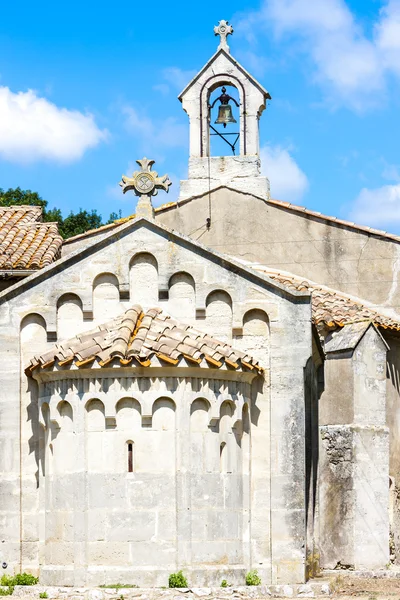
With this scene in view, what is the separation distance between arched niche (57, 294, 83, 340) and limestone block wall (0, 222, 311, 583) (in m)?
0.02

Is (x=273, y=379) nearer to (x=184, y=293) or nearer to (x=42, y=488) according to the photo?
(x=184, y=293)

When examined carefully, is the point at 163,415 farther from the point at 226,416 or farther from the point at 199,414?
the point at 226,416

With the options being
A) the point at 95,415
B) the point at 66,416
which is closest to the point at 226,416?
the point at 95,415

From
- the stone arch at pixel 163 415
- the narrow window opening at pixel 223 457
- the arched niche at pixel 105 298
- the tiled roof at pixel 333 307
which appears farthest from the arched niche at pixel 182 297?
the tiled roof at pixel 333 307

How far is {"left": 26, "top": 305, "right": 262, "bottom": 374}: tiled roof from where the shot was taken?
19.3 m

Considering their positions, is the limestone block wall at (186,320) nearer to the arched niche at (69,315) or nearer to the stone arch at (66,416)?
the arched niche at (69,315)

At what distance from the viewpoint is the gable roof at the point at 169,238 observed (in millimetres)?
20719

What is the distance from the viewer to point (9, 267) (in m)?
25.4

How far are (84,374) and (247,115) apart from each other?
1387 cm

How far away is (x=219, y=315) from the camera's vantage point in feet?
68.4

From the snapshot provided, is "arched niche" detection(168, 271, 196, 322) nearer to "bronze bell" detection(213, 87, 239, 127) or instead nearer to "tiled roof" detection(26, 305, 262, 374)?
"tiled roof" detection(26, 305, 262, 374)

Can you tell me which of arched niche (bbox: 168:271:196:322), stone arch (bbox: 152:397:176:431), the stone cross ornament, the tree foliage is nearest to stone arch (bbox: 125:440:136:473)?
stone arch (bbox: 152:397:176:431)

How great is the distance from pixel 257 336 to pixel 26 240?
8.76 m

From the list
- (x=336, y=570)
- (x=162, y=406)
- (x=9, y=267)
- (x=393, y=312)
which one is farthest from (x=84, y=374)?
(x=393, y=312)
